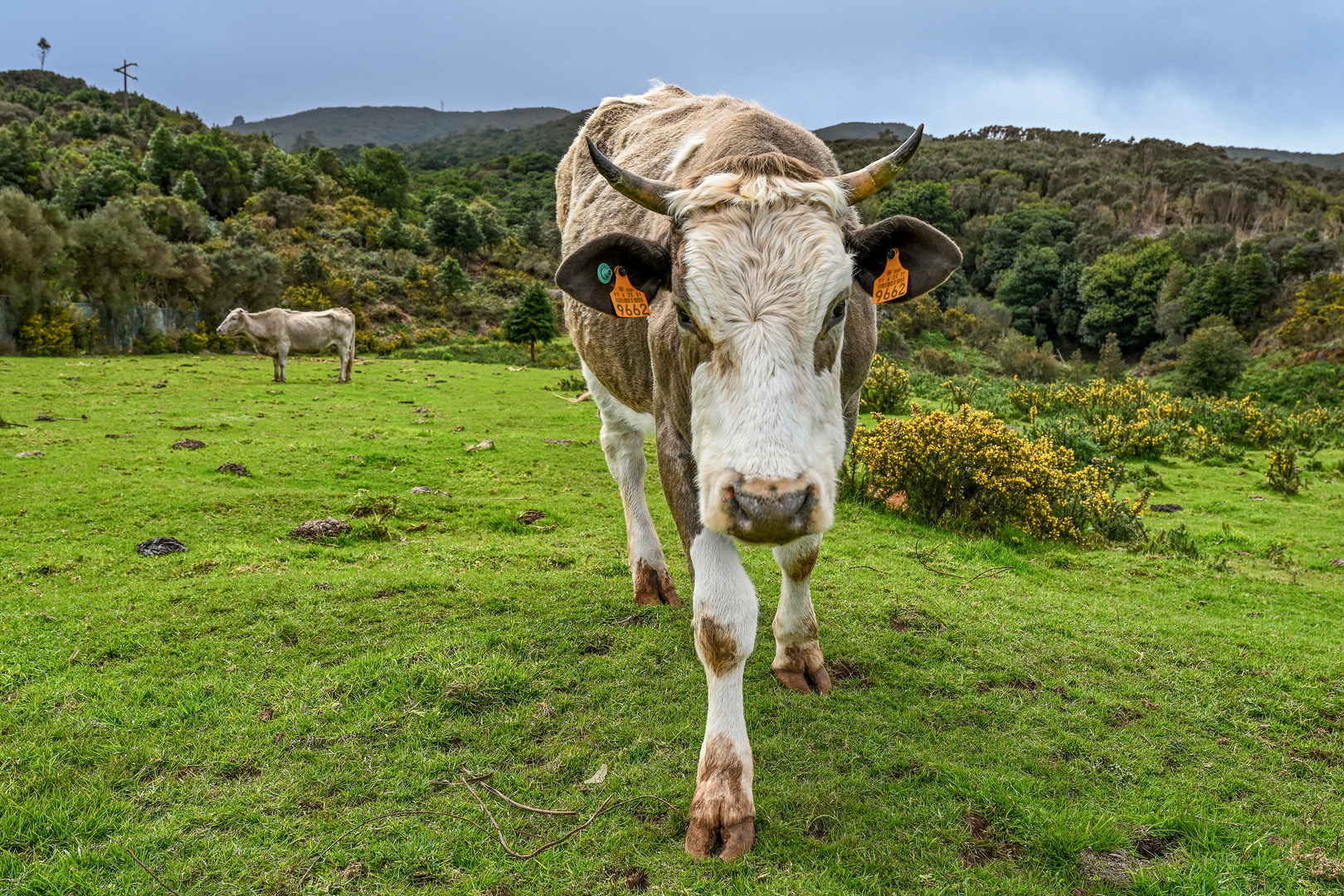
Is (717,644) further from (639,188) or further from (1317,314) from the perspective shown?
(1317,314)

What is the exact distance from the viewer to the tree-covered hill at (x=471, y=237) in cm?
2831

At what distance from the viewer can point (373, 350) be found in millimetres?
35750

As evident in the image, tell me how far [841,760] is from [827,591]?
2468 millimetres

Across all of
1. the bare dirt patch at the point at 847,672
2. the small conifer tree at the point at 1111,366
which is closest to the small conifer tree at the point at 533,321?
the small conifer tree at the point at 1111,366

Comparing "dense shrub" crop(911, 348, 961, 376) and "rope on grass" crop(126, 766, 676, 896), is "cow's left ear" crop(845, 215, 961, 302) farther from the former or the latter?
"dense shrub" crop(911, 348, 961, 376)

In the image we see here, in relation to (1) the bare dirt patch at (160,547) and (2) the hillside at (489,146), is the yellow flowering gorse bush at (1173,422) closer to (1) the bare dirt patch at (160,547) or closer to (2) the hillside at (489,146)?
(1) the bare dirt patch at (160,547)

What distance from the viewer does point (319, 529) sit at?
6.88 m

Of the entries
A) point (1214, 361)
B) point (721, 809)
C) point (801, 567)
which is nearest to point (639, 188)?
point (801, 567)

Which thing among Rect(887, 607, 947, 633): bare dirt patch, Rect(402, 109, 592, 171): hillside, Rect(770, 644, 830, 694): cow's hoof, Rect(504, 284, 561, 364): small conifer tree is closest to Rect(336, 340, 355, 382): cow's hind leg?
Rect(504, 284, 561, 364): small conifer tree

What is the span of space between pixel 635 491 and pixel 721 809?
3.13m

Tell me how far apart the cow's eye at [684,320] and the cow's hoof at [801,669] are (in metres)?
2.31

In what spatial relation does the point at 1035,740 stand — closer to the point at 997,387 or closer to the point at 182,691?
the point at 182,691

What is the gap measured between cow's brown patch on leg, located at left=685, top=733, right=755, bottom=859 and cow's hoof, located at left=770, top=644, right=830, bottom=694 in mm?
1249

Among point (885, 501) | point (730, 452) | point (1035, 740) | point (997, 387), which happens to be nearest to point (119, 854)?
point (730, 452)
